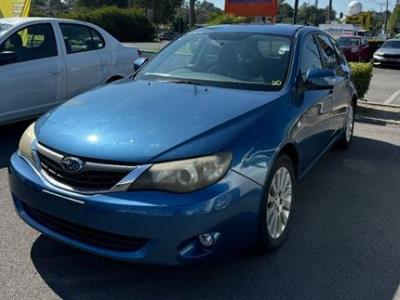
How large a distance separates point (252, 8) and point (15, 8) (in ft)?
39.7

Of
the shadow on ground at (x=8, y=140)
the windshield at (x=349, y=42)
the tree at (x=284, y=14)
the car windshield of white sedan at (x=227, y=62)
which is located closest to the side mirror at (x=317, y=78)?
the car windshield of white sedan at (x=227, y=62)

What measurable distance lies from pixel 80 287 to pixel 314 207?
2325 mm

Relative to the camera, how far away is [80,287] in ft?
9.98

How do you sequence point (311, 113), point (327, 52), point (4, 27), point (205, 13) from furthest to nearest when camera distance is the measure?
1. point (205, 13)
2. point (4, 27)
3. point (327, 52)
4. point (311, 113)

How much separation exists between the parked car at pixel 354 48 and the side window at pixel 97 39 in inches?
710

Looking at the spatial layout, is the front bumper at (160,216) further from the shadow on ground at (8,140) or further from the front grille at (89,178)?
the shadow on ground at (8,140)

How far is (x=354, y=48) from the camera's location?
23.9m

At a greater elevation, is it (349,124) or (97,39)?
(97,39)

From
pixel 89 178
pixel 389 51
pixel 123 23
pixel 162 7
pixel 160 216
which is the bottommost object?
pixel 389 51

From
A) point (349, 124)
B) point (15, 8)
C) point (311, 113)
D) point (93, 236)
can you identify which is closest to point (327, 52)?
point (349, 124)

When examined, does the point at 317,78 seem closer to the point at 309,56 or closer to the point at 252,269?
the point at 309,56

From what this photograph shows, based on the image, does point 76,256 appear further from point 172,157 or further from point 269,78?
point 269,78

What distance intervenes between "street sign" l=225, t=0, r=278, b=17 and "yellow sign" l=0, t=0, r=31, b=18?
468 inches

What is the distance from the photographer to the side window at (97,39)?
7410mm
